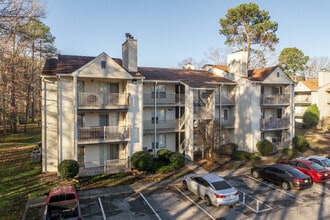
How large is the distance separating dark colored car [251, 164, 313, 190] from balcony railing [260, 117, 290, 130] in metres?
8.64

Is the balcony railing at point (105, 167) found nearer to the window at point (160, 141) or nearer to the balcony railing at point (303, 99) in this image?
the window at point (160, 141)

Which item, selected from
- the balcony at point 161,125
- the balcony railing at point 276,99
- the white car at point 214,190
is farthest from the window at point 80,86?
the balcony railing at point 276,99

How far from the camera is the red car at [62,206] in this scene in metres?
11.1

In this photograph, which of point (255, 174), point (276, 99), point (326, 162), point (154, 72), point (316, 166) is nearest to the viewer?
point (316, 166)

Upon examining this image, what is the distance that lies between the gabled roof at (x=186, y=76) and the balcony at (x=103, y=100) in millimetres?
3716

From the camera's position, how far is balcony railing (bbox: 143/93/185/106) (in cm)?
2395

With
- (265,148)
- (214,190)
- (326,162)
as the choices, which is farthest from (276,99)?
(214,190)

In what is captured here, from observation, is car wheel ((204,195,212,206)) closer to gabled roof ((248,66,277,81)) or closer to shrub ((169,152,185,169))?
shrub ((169,152,185,169))

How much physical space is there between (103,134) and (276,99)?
19.2 meters

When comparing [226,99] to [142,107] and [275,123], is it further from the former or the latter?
[142,107]

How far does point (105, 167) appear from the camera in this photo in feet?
64.6

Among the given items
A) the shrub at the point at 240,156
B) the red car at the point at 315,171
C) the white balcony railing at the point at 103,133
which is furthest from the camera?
the shrub at the point at 240,156

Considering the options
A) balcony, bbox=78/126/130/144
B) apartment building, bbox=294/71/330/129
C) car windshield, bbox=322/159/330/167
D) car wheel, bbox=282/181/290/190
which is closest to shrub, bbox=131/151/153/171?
balcony, bbox=78/126/130/144

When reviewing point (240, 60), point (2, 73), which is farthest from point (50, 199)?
point (2, 73)
